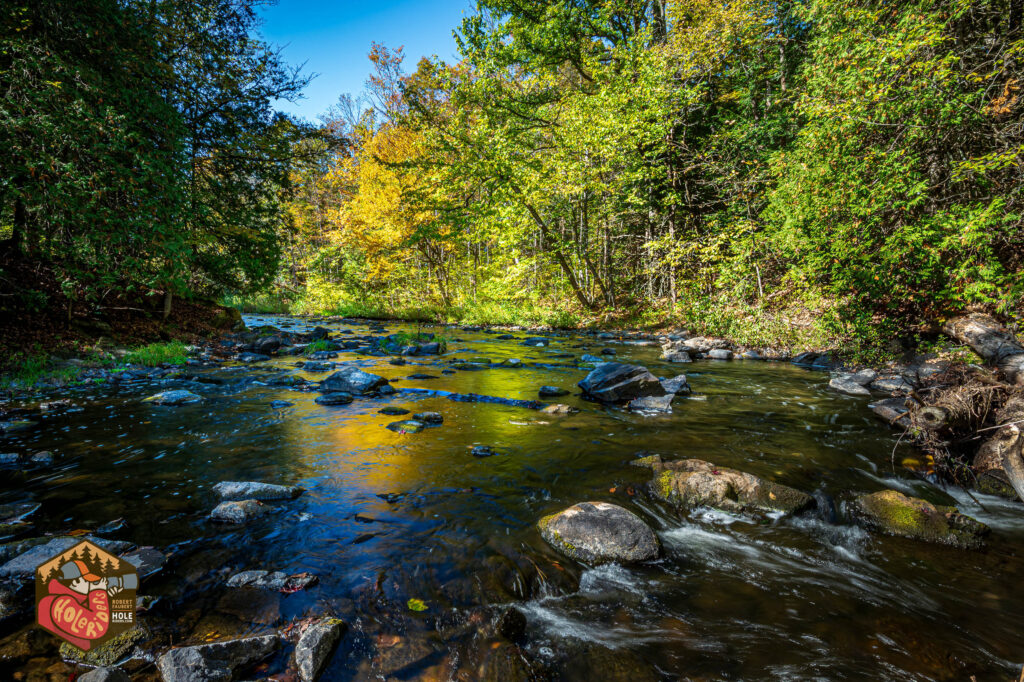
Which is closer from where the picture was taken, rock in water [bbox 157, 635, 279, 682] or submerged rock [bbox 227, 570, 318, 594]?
rock in water [bbox 157, 635, 279, 682]

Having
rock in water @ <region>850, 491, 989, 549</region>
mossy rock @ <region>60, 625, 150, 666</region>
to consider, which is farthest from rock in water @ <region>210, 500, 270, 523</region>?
rock in water @ <region>850, 491, 989, 549</region>

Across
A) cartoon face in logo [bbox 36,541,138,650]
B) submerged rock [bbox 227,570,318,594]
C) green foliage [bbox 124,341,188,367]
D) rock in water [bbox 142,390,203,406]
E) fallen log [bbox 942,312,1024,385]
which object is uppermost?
fallen log [bbox 942,312,1024,385]

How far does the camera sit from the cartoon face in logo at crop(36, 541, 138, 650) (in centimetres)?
197

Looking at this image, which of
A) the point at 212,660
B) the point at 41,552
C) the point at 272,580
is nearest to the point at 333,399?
the point at 41,552

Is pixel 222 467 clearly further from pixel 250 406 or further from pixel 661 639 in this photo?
pixel 661 639

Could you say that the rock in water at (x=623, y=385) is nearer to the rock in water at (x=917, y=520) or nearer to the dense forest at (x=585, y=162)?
the rock in water at (x=917, y=520)

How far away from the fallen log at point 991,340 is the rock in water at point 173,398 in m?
10.9

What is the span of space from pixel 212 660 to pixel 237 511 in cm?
152

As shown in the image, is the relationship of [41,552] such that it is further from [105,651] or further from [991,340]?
[991,340]

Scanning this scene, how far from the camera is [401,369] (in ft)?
31.1

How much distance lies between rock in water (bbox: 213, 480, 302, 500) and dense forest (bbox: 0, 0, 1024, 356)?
5.89 m

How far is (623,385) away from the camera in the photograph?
6.70 m

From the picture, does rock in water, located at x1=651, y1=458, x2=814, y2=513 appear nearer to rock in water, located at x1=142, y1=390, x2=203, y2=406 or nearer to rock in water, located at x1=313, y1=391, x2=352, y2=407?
rock in water, located at x1=313, y1=391, x2=352, y2=407

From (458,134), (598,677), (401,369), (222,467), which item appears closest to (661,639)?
(598,677)
